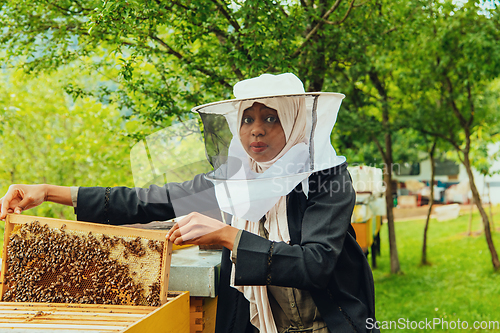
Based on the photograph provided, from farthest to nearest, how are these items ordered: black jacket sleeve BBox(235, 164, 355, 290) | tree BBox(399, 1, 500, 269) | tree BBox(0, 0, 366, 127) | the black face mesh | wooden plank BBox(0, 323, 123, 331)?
tree BBox(399, 1, 500, 269)
tree BBox(0, 0, 366, 127)
the black face mesh
black jacket sleeve BBox(235, 164, 355, 290)
wooden plank BBox(0, 323, 123, 331)

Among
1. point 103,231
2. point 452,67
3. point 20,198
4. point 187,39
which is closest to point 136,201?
point 103,231

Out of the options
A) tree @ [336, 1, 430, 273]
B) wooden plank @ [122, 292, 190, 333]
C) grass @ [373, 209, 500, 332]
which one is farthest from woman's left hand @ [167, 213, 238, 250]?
grass @ [373, 209, 500, 332]

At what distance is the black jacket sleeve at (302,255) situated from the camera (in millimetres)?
1286

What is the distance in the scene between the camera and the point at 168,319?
1376 mm

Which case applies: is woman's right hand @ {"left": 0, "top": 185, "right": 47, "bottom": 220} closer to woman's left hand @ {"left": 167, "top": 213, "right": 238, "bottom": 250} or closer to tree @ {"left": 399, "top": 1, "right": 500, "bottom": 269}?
woman's left hand @ {"left": 167, "top": 213, "right": 238, "bottom": 250}

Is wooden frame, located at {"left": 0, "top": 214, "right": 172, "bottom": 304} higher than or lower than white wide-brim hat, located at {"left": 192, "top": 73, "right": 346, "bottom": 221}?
lower

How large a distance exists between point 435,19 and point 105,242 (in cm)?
585

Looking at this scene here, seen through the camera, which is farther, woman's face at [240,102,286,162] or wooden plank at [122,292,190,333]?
woman's face at [240,102,286,162]

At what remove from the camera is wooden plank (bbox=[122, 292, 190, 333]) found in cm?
122

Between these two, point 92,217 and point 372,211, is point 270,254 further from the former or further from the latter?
point 372,211

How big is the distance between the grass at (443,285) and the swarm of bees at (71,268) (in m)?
4.74

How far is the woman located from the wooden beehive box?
0.44ft

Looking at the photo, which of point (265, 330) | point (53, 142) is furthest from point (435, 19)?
point (53, 142)

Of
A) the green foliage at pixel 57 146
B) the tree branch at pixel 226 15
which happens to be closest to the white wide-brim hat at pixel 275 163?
the tree branch at pixel 226 15
